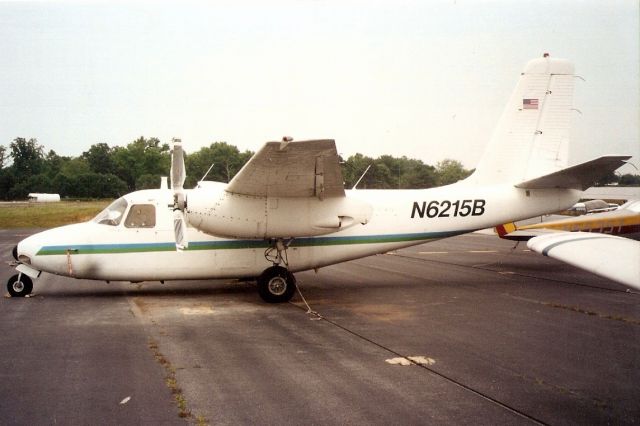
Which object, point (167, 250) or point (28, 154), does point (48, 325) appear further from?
point (28, 154)

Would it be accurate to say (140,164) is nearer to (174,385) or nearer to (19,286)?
(19,286)

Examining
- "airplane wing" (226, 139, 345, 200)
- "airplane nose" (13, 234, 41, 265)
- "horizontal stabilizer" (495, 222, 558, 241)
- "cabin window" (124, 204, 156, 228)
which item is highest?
"airplane wing" (226, 139, 345, 200)

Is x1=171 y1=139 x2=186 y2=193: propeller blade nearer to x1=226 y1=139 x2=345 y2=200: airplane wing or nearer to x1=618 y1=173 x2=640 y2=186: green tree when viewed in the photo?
x1=226 y1=139 x2=345 y2=200: airplane wing

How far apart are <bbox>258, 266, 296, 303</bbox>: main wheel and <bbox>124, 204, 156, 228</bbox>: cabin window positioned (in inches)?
103

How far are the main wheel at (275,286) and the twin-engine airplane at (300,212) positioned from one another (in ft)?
0.07

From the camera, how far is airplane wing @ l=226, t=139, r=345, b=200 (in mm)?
8805

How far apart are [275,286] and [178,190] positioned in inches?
105

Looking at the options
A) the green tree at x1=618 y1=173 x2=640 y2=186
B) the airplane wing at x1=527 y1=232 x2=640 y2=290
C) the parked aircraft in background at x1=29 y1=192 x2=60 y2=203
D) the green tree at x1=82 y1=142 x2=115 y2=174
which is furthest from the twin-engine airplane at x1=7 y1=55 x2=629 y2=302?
the parked aircraft in background at x1=29 y1=192 x2=60 y2=203

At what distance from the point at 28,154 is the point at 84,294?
403 ft

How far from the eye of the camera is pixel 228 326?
28.2ft

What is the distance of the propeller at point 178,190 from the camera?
33.7 ft

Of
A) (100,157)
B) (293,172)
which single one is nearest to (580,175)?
(293,172)

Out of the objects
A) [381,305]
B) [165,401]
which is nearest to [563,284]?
[381,305]

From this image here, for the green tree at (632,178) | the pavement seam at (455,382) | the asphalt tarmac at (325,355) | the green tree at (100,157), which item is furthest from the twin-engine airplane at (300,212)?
the green tree at (100,157)
